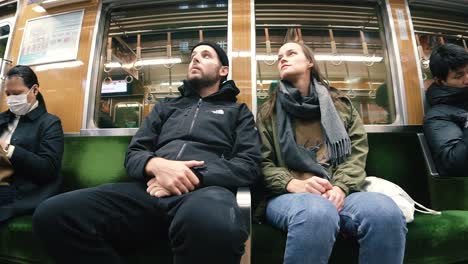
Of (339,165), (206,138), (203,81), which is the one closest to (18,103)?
(203,81)

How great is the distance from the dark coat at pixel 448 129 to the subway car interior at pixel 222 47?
0.16 m

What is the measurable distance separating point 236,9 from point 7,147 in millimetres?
2164

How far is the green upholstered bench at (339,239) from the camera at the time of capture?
1.26 m

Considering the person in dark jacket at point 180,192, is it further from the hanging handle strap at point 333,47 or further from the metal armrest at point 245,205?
the hanging handle strap at point 333,47

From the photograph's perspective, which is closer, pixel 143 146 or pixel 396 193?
pixel 396 193

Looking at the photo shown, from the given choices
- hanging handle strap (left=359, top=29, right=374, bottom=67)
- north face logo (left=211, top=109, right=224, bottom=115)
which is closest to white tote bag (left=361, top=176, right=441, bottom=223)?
north face logo (left=211, top=109, right=224, bottom=115)

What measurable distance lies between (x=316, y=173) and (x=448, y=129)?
41.6 inches

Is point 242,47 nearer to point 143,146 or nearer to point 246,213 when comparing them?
point 143,146

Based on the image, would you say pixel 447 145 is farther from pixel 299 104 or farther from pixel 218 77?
pixel 218 77

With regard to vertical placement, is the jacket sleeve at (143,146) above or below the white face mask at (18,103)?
below

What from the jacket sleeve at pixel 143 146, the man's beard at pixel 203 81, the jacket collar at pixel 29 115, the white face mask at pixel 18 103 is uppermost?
the man's beard at pixel 203 81

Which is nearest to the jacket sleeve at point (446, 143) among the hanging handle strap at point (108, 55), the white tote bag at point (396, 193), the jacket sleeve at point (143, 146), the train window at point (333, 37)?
the white tote bag at point (396, 193)

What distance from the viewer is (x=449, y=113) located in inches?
73.1

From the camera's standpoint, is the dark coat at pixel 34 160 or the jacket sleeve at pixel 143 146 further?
the dark coat at pixel 34 160
